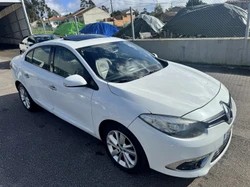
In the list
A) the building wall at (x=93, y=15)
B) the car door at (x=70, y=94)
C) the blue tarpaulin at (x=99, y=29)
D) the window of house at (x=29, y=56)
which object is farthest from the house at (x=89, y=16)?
the car door at (x=70, y=94)

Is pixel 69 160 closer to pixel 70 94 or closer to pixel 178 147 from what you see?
pixel 70 94

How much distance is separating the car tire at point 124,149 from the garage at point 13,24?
14756 mm

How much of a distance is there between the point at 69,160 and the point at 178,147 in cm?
159

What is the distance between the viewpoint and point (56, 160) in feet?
9.32

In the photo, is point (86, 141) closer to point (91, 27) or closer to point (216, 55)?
point (216, 55)

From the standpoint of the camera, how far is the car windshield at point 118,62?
8.84 ft

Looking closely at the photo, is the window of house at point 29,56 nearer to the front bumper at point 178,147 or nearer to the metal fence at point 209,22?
the front bumper at point 178,147

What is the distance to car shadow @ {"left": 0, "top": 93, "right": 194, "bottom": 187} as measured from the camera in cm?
244

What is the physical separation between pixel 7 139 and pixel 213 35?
36.1 feet

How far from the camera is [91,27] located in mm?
17984

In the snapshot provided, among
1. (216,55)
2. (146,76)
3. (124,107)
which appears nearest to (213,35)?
(216,55)

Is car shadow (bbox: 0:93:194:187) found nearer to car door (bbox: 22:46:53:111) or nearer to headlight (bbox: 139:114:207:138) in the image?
car door (bbox: 22:46:53:111)

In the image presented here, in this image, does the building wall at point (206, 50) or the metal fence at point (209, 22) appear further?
the metal fence at point (209, 22)

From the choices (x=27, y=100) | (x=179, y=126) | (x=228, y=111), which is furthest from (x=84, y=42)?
(x=228, y=111)
